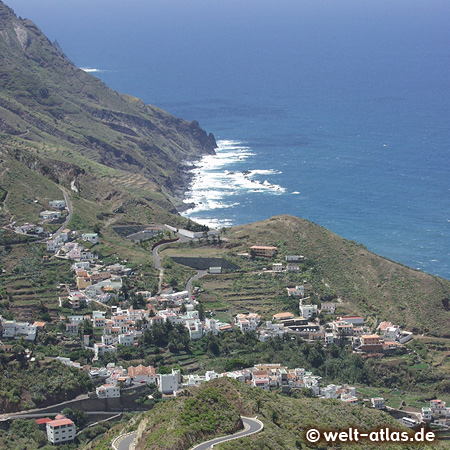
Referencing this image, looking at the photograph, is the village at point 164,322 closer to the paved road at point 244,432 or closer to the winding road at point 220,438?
the winding road at point 220,438

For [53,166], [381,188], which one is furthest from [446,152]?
[53,166]

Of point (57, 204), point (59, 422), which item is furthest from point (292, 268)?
point (59, 422)

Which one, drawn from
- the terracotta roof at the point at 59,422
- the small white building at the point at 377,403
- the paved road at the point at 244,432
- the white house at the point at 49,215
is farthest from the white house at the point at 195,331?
the paved road at the point at 244,432

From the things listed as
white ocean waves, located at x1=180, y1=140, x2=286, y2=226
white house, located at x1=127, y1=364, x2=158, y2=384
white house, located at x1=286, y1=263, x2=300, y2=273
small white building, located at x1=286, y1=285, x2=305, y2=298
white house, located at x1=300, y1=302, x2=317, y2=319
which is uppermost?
white ocean waves, located at x1=180, y1=140, x2=286, y2=226

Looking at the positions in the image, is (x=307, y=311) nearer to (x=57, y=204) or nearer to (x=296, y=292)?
(x=296, y=292)

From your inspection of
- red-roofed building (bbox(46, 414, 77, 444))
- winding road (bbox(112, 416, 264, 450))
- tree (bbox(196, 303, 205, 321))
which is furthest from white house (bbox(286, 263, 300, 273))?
winding road (bbox(112, 416, 264, 450))

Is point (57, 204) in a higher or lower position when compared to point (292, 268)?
higher

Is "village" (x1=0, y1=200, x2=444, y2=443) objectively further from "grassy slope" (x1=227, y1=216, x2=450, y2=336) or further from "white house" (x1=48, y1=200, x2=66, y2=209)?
"white house" (x1=48, y1=200, x2=66, y2=209)
